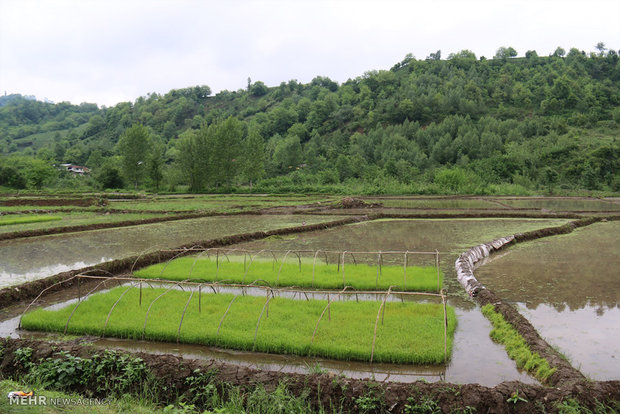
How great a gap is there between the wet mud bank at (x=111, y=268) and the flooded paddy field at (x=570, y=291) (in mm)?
9599

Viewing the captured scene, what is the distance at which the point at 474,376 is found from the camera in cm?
700

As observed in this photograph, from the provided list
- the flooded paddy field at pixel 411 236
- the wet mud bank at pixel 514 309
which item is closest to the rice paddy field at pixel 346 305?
the flooded paddy field at pixel 411 236

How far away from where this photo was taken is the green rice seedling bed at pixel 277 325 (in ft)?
25.4

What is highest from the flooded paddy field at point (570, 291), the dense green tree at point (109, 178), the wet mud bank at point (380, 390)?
the dense green tree at point (109, 178)

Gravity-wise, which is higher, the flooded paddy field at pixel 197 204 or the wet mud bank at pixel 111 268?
the flooded paddy field at pixel 197 204

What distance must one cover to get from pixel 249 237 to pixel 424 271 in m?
9.14

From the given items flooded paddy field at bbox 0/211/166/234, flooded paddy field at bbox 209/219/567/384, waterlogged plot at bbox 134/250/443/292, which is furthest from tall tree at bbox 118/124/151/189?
waterlogged plot at bbox 134/250/443/292

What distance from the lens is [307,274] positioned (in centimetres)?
1279

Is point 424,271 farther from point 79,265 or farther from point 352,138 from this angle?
point 352,138

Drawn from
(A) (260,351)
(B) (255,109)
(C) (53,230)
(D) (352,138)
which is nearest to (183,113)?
(B) (255,109)

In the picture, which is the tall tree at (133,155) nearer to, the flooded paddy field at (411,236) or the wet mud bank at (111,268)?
the flooded paddy field at (411,236)

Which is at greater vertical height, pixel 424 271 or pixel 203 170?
pixel 203 170

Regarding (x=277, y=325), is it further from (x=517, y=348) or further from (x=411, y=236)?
→ (x=411, y=236)

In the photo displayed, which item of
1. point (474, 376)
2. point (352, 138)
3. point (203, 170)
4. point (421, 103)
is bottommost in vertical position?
point (474, 376)
